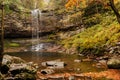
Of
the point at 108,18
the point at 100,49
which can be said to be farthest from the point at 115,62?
the point at 108,18

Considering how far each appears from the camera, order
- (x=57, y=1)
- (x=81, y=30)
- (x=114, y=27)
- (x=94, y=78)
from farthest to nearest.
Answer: (x=57, y=1) < (x=81, y=30) < (x=114, y=27) < (x=94, y=78)

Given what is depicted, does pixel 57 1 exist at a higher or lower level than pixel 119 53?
higher

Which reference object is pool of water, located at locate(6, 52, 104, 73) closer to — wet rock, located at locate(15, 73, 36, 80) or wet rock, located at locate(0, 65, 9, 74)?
wet rock, located at locate(15, 73, 36, 80)

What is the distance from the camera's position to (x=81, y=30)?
38.9 m

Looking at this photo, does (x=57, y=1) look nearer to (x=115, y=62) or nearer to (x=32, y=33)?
(x=32, y=33)

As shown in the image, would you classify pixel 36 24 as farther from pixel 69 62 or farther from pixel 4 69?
pixel 4 69

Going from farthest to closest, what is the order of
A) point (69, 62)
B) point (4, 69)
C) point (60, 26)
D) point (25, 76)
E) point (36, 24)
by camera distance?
point (36, 24) < point (60, 26) < point (69, 62) < point (4, 69) < point (25, 76)

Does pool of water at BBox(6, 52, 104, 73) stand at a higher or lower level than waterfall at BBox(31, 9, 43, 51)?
lower

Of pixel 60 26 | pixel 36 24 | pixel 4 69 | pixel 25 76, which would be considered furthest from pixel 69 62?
pixel 36 24

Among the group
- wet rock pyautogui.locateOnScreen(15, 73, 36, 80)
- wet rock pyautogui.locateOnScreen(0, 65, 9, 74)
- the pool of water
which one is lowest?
the pool of water

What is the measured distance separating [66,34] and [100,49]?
1708 centimetres

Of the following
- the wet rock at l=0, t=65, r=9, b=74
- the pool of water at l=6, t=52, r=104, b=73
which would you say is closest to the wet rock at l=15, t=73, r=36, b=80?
the wet rock at l=0, t=65, r=9, b=74

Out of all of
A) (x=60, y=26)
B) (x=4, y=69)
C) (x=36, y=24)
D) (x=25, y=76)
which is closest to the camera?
(x=25, y=76)

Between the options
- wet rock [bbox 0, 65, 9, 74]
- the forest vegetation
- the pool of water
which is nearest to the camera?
wet rock [bbox 0, 65, 9, 74]
